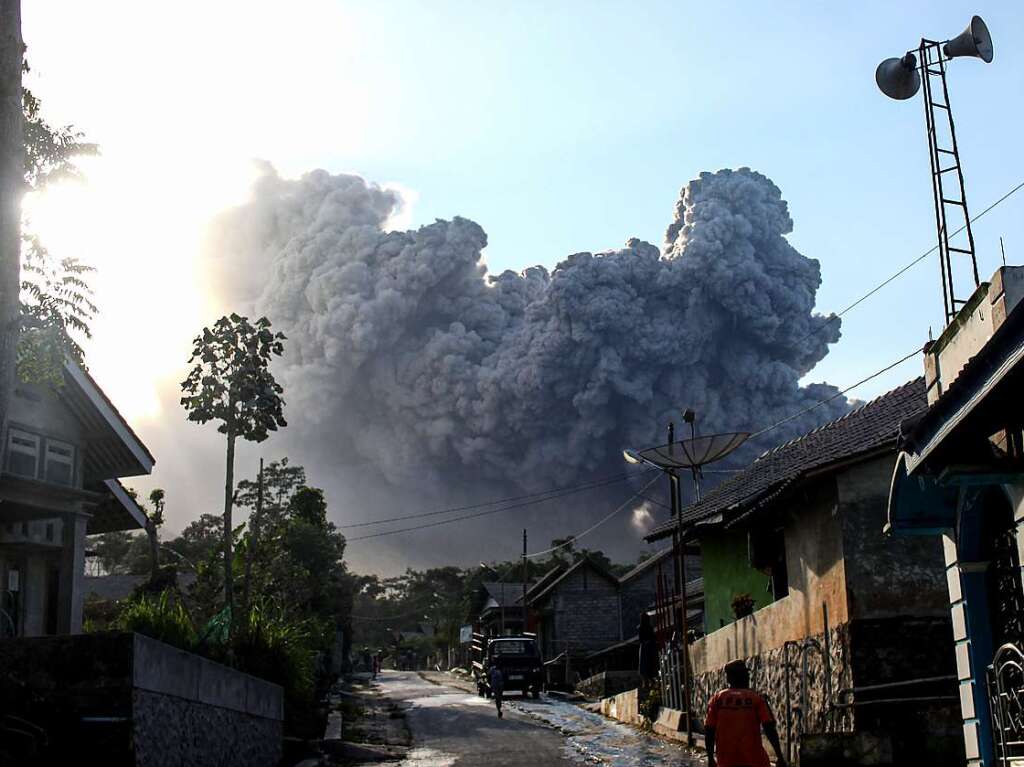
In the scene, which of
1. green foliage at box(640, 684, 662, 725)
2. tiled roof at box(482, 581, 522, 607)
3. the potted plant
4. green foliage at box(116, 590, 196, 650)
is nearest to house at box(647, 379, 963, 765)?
the potted plant

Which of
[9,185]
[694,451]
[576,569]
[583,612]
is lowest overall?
[583,612]

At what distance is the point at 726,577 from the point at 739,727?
15346 millimetres

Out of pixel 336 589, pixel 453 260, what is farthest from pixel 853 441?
pixel 453 260

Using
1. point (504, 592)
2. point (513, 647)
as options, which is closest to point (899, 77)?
point (513, 647)

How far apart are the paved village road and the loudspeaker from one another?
35.6 ft

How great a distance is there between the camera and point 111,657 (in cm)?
1078

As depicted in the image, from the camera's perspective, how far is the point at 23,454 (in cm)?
1898

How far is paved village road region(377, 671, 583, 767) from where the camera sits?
18766 millimetres

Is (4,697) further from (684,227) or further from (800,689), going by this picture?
(684,227)

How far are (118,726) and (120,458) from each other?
38.4ft

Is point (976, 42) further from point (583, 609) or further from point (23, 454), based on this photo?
point (583, 609)

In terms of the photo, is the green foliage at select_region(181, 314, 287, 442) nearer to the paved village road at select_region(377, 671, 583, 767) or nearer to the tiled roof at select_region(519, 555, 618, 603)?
the paved village road at select_region(377, 671, 583, 767)

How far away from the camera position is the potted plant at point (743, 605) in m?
22.1

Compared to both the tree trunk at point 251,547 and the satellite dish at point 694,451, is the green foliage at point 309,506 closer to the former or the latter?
the tree trunk at point 251,547
